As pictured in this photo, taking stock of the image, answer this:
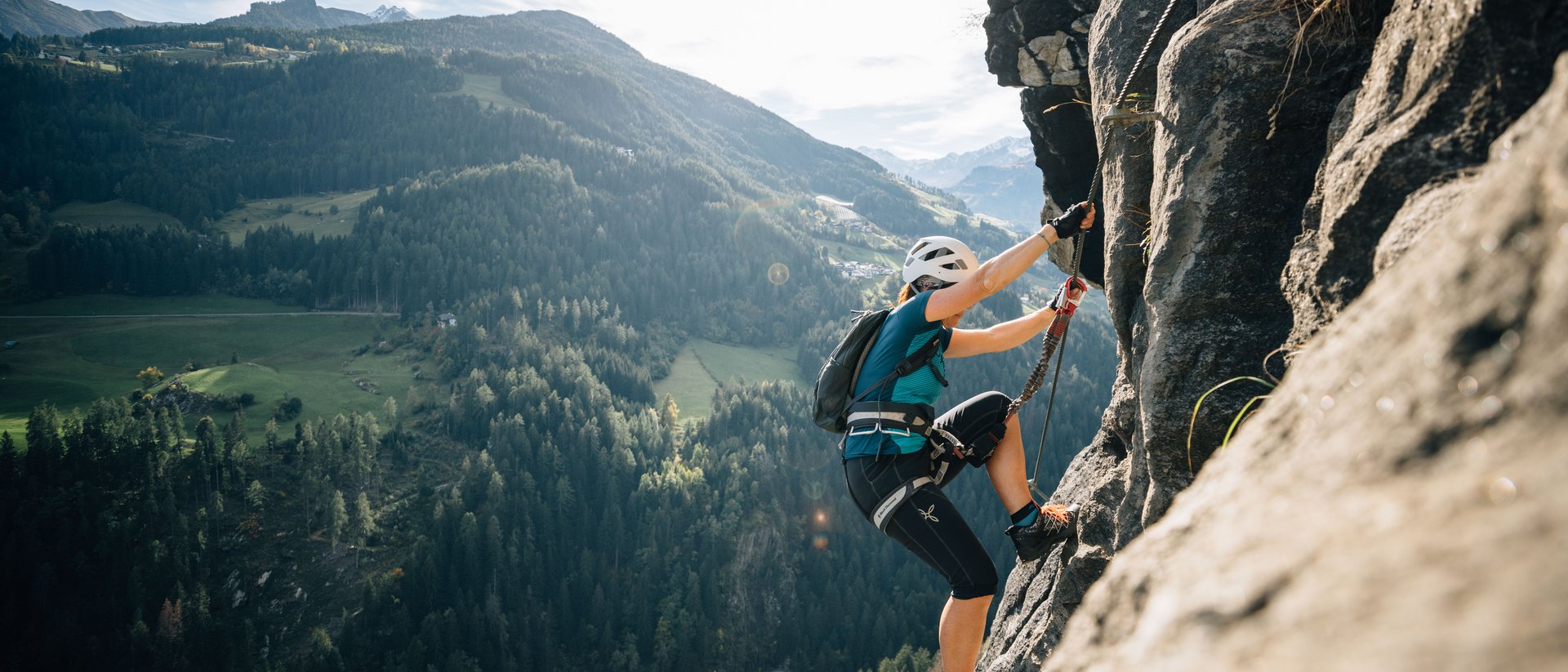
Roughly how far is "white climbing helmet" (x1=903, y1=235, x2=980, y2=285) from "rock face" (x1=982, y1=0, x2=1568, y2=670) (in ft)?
5.06

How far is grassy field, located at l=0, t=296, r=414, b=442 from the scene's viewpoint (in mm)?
101250

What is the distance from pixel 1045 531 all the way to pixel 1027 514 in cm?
36

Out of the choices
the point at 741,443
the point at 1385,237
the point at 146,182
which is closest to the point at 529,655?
the point at 741,443

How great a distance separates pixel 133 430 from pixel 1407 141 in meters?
116

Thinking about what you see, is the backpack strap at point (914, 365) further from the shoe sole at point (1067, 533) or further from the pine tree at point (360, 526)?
the pine tree at point (360, 526)

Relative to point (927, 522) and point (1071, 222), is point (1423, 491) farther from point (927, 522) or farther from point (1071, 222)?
point (1071, 222)

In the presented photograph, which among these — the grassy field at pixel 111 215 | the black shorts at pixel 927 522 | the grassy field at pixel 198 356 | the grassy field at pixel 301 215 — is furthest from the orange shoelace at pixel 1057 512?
the grassy field at pixel 111 215

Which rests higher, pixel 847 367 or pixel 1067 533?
pixel 847 367

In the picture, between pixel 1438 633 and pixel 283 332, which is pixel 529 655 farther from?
pixel 1438 633

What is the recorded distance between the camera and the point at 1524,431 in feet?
5.31

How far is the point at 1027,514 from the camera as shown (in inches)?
282

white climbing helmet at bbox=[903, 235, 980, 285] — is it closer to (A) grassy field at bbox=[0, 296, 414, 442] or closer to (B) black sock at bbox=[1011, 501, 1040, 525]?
(B) black sock at bbox=[1011, 501, 1040, 525]

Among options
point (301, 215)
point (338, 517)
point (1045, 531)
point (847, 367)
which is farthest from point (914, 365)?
point (301, 215)

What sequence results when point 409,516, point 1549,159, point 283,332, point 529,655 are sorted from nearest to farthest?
Answer: point 1549,159 < point 529,655 < point 409,516 < point 283,332
